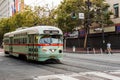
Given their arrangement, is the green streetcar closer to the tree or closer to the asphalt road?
the asphalt road

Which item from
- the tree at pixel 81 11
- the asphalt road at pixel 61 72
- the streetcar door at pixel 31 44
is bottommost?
the asphalt road at pixel 61 72

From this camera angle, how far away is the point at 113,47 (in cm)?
6069

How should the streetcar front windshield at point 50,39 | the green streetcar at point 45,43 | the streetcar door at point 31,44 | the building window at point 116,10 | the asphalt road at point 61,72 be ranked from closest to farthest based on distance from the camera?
the asphalt road at point 61,72
the green streetcar at point 45,43
the streetcar front windshield at point 50,39
the streetcar door at point 31,44
the building window at point 116,10

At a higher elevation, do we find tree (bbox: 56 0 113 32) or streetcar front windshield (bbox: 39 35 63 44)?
tree (bbox: 56 0 113 32)

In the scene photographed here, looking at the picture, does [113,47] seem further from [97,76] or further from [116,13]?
[97,76]

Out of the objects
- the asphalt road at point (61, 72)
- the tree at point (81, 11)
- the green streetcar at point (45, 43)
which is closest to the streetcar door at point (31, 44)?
the green streetcar at point (45, 43)

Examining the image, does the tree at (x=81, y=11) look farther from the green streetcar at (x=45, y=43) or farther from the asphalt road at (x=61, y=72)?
the asphalt road at (x=61, y=72)

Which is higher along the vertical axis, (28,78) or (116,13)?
(116,13)

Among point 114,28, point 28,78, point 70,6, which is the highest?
point 70,6

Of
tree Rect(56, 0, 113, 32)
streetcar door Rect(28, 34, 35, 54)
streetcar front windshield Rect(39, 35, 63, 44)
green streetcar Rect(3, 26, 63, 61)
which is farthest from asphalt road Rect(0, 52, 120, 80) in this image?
tree Rect(56, 0, 113, 32)

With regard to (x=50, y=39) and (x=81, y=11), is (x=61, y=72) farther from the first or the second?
(x=81, y=11)

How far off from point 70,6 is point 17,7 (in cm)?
8575

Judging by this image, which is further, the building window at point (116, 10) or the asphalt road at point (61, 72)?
the building window at point (116, 10)

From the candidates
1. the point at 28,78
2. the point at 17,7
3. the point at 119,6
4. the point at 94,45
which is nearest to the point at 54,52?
the point at 28,78
